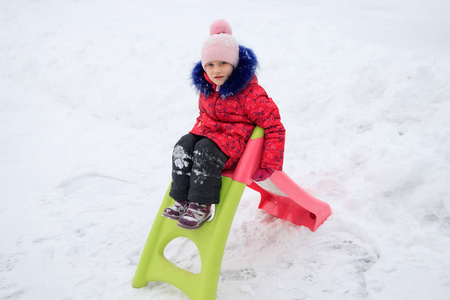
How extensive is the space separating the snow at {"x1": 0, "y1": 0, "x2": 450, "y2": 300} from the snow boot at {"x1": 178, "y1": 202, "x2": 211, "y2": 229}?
482mm

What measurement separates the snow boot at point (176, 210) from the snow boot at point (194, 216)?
3.5 inches

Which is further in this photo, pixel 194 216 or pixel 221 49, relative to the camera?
pixel 221 49

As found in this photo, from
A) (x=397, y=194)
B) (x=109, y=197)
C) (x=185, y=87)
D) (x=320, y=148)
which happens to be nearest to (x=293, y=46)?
(x=185, y=87)

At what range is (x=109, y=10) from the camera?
26.3ft

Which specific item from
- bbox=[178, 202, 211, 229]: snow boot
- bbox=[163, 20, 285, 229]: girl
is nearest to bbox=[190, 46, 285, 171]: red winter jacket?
bbox=[163, 20, 285, 229]: girl

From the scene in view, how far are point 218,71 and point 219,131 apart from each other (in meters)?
0.39

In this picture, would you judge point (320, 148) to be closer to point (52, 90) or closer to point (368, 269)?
point (368, 269)

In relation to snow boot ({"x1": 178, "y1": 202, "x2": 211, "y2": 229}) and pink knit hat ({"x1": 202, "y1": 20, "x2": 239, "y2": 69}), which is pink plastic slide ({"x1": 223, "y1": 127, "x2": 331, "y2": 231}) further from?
pink knit hat ({"x1": 202, "y1": 20, "x2": 239, "y2": 69})

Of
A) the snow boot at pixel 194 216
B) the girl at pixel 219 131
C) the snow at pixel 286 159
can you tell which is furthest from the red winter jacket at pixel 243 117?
the snow at pixel 286 159

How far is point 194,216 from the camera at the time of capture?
1937 mm

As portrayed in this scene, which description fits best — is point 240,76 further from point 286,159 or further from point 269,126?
point 286,159

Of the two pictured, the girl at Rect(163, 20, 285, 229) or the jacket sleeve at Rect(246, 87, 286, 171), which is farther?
the jacket sleeve at Rect(246, 87, 286, 171)

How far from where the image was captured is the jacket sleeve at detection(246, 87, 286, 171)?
212cm

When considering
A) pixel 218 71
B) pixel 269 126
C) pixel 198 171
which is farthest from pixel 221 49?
pixel 198 171
